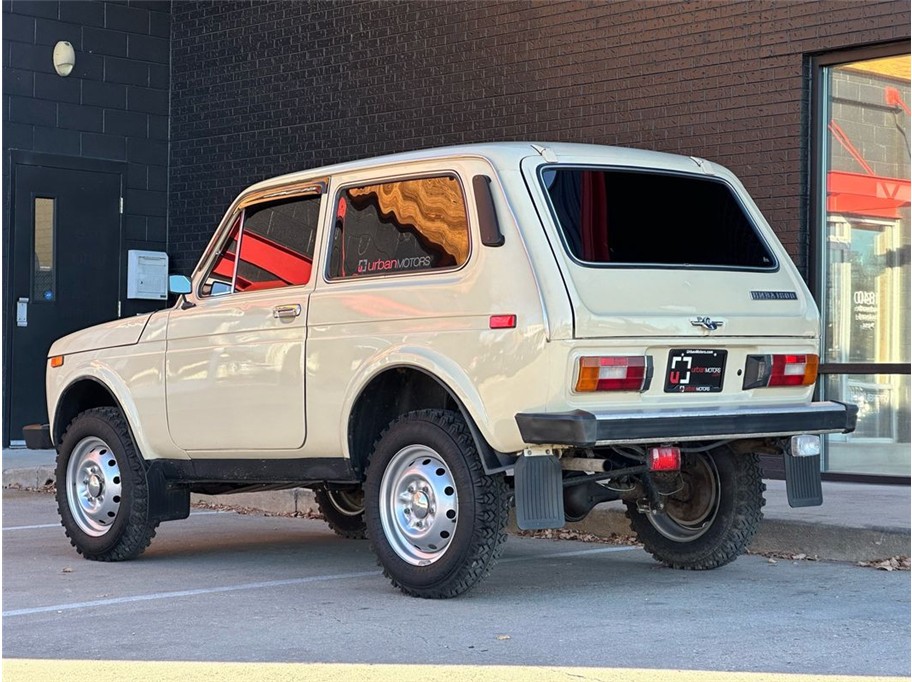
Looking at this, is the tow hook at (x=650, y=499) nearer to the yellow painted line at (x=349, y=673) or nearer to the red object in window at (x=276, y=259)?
the red object in window at (x=276, y=259)

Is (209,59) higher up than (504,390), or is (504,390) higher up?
(209,59)

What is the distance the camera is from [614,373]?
6.41 meters

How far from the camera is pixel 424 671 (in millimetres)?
5137

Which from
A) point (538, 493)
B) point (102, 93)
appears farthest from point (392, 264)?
point (102, 93)

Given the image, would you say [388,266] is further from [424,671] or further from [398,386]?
[424,671]

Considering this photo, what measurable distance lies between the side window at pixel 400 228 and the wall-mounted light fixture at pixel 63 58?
29.9ft

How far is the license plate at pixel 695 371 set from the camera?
6.65 m

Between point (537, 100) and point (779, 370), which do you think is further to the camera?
point (537, 100)

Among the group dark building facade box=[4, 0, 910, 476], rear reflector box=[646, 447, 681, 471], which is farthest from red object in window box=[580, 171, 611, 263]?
dark building facade box=[4, 0, 910, 476]

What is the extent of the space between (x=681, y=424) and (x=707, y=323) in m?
0.52

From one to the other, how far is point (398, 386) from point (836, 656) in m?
2.63

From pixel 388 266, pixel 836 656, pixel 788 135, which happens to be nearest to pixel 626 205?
pixel 388 266

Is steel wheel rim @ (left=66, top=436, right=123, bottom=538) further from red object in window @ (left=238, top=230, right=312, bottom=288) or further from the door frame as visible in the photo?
the door frame

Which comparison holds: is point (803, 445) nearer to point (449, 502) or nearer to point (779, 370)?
point (779, 370)
